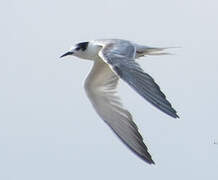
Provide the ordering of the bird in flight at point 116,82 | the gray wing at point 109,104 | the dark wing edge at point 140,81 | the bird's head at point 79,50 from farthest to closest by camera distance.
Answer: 1. the bird's head at point 79,50
2. the gray wing at point 109,104
3. the bird in flight at point 116,82
4. the dark wing edge at point 140,81

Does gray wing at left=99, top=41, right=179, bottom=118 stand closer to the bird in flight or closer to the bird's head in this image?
the bird in flight

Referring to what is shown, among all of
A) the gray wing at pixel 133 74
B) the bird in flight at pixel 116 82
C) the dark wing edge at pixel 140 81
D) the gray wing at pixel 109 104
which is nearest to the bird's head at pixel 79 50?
the bird in flight at pixel 116 82

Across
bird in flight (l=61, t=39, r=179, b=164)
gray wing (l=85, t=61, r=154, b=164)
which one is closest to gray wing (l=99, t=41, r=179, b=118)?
bird in flight (l=61, t=39, r=179, b=164)

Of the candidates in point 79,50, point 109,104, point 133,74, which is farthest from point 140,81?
point 79,50

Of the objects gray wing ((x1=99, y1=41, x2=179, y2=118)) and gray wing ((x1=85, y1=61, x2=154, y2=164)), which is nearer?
gray wing ((x1=99, y1=41, x2=179, y2=118))

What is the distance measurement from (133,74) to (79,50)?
2436 millimetres

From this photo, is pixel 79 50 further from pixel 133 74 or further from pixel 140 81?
pixel 140 81

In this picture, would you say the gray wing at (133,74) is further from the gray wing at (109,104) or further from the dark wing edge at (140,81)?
the gray wing at (109,104)

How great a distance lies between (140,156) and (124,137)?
50cm

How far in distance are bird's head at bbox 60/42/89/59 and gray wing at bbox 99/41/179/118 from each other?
91cm

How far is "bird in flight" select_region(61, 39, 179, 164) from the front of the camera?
24.9 feet

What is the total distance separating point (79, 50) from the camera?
1023 cm

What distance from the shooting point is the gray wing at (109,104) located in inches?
369

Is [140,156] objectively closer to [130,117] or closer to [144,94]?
[130,117]
